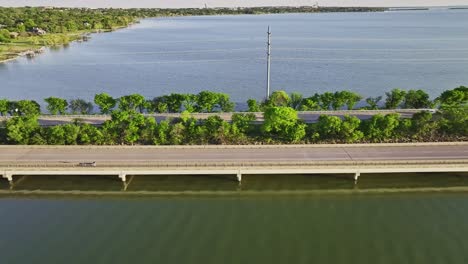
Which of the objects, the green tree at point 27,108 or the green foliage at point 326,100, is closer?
the green tree at point 27,108

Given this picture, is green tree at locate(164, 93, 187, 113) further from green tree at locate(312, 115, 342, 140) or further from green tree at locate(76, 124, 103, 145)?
green tree at locate(312, 115, 342, 140)

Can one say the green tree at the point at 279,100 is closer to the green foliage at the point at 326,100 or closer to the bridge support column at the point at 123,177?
the green foliage at the point at 326,100

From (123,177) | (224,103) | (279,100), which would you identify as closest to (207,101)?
(224,103)

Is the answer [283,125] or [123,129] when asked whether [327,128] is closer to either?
[283,125]

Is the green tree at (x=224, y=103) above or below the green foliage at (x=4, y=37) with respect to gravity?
below

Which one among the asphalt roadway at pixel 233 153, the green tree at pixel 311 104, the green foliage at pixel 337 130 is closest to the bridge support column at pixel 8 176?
the asphalt roadway at pixel 233 153
